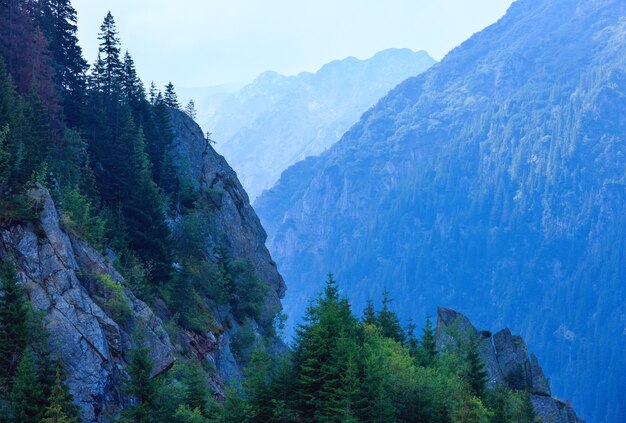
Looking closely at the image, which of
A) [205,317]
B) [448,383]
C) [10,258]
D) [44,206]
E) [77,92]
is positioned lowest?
[10,258]

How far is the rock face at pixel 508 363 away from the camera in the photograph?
3199 inches

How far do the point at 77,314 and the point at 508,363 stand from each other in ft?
195

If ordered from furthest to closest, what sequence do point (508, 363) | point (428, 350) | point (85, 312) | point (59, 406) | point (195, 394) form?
1. point (508, 363)
2. point (428, 350)
3. point (195, 394)
4. point (85, 312)
5. point (59, 406)

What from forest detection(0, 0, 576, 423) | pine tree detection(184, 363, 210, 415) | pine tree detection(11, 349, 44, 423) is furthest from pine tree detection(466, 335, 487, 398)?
pine tree detection(11, 349, 44, 423)

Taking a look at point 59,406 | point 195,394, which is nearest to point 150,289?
point 195,394

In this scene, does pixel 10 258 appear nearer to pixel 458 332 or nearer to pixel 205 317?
pixel 205 317

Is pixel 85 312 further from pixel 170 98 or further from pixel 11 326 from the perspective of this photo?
pixel 170 98

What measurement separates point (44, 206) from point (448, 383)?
89.8 ft

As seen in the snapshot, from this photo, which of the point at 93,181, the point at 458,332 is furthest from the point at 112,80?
the point at 458,332

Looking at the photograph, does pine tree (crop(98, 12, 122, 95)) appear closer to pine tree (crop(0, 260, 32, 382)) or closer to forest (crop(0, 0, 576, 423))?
forest (crop(0, 0, 576, 423))

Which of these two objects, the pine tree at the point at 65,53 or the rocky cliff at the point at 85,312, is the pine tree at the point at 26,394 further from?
the pine tree at the point at 65,53

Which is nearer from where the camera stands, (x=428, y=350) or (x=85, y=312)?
(x=85, y=312)

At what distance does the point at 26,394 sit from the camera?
3319 centimetres

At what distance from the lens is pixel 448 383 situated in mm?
49188
